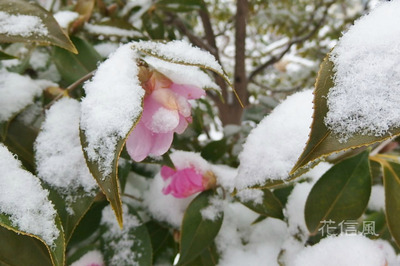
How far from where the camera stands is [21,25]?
18.7 inches

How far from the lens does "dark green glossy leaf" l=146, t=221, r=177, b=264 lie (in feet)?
2.07

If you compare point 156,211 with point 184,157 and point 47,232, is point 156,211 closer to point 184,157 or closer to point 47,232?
point 184,157

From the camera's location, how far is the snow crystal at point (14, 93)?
53 centimetres

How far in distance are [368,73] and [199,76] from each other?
21 cm

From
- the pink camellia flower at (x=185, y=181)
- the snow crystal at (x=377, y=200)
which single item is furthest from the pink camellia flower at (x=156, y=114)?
the snow crystal at (x=377, y=200)

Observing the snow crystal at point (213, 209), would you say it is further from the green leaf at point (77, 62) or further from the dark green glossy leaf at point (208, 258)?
the green leaf at point (77, 62)

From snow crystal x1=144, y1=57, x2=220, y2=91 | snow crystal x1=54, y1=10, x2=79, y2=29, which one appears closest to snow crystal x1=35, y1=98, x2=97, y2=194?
snow crystal x1=144, y1=57, x2=220, y2=91

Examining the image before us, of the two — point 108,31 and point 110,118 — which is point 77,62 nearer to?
point 108,31

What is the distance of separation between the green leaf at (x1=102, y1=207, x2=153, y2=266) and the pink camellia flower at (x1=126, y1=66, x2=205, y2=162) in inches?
5.9

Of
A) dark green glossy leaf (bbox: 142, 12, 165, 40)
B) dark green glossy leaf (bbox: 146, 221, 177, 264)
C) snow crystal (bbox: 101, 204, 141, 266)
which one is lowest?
dark green glossy leaf (bbox: 146, 221, 177, 264)

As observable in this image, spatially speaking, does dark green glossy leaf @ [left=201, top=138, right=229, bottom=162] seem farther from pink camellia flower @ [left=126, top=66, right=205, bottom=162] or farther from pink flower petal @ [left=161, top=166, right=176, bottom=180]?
pink camellia flower @ [left=126, top=66, right=205, bottom=162]

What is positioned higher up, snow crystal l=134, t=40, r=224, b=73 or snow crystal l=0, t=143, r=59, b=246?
snow crystal l=134, t=40, r=224, b=73

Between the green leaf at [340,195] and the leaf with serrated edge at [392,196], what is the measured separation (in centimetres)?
3

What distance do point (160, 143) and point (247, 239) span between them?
24cm
